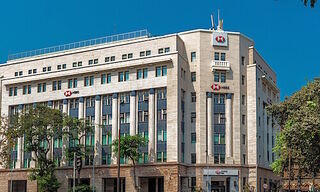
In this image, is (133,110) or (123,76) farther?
(123,76)

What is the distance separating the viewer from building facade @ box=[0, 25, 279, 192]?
7681 centimetres

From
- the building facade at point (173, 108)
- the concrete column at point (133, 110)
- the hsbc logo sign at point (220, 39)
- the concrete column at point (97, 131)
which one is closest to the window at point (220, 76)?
the building facade at point (173, 108)

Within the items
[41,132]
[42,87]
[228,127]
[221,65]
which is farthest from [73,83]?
[228,127]

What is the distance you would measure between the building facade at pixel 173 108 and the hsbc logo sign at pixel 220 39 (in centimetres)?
15

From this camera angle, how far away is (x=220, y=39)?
265 ft

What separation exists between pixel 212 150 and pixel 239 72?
12.9m

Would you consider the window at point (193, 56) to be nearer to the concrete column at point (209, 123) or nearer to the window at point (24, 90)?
the concrete column at point (209, 123)

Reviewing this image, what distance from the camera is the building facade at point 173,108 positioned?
76812 millimetres

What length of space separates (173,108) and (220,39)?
13.5 metres

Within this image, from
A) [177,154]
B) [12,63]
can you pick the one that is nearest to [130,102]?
[177,154]

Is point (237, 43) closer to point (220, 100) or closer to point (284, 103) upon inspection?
point (220, 100)

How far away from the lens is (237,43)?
8150 centimetres

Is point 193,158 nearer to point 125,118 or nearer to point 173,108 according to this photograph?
point 173,108

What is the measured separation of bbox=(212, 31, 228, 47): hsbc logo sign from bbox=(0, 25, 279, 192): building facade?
0.50 feet
